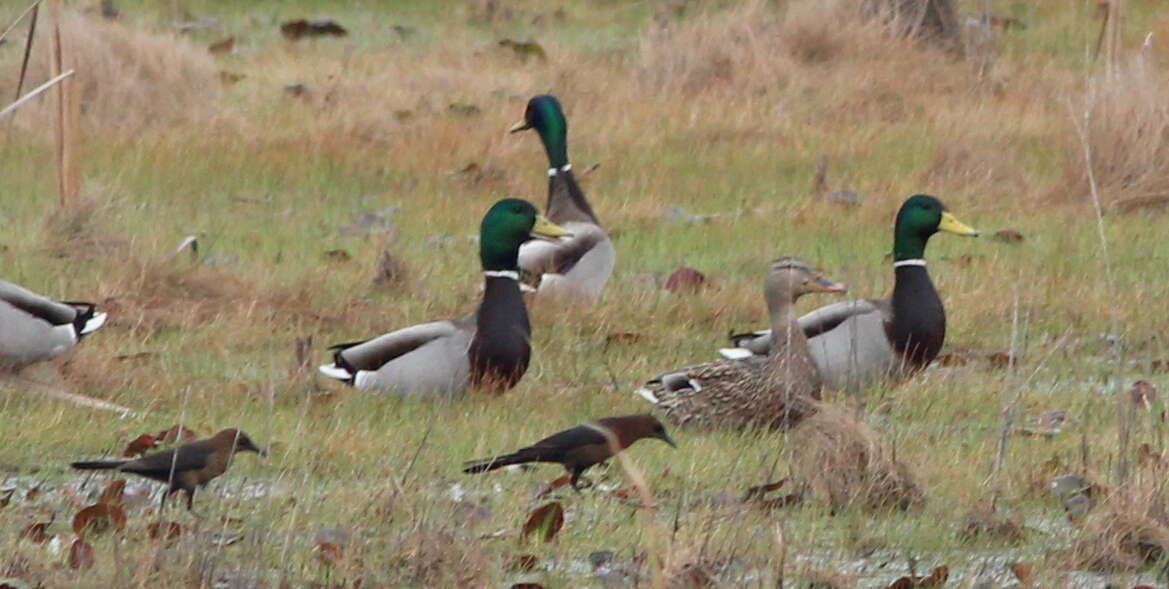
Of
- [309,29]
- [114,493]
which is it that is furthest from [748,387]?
[309,29]

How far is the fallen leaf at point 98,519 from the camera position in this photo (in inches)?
192

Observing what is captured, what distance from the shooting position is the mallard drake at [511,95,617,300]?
855 centimetres

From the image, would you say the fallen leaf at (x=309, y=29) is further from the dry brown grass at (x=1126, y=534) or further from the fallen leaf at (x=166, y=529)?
the dry brown grass at (x=1126, y=534)

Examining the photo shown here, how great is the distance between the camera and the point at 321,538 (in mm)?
4758

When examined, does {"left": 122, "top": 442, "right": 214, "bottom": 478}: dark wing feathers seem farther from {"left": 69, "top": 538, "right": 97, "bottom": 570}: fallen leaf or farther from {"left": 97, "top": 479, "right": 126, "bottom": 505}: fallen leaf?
{"left": 69, "top": 538, "right": 97, "bottom": 570}: fallen leaf

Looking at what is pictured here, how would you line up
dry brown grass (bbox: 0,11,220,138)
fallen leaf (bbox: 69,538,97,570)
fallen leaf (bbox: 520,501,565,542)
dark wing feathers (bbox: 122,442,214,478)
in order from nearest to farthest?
fallen leaf (bbox: 69,538,97,570) → fallen leaf (bbox: 520,501,565,542) → dark wing feathers (bbox: 122,442,214,478) → dry brown grass (bbox: 0,11,220,138)

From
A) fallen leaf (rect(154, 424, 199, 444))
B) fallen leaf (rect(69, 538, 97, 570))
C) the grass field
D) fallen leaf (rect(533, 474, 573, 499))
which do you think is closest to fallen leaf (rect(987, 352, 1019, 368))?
the grass field

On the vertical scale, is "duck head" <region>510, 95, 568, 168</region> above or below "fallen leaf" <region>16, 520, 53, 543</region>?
below

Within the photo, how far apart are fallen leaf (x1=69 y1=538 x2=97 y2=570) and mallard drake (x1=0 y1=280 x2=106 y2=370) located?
2.29 meters

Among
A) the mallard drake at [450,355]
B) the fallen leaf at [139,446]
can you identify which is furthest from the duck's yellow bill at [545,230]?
the fallen leaf at [139,446]

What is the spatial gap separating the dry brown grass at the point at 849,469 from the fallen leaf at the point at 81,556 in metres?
1.63

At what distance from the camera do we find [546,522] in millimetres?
4906

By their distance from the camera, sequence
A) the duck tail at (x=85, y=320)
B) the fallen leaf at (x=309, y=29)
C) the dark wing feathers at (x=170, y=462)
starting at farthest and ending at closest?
the fallen leaf at (x=309, y=29) < the duck tail at (x=85, y=320) < the dark wing feathers at (x=170, y=462)

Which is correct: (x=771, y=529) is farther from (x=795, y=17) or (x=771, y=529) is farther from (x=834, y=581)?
(x=795, y=17)
